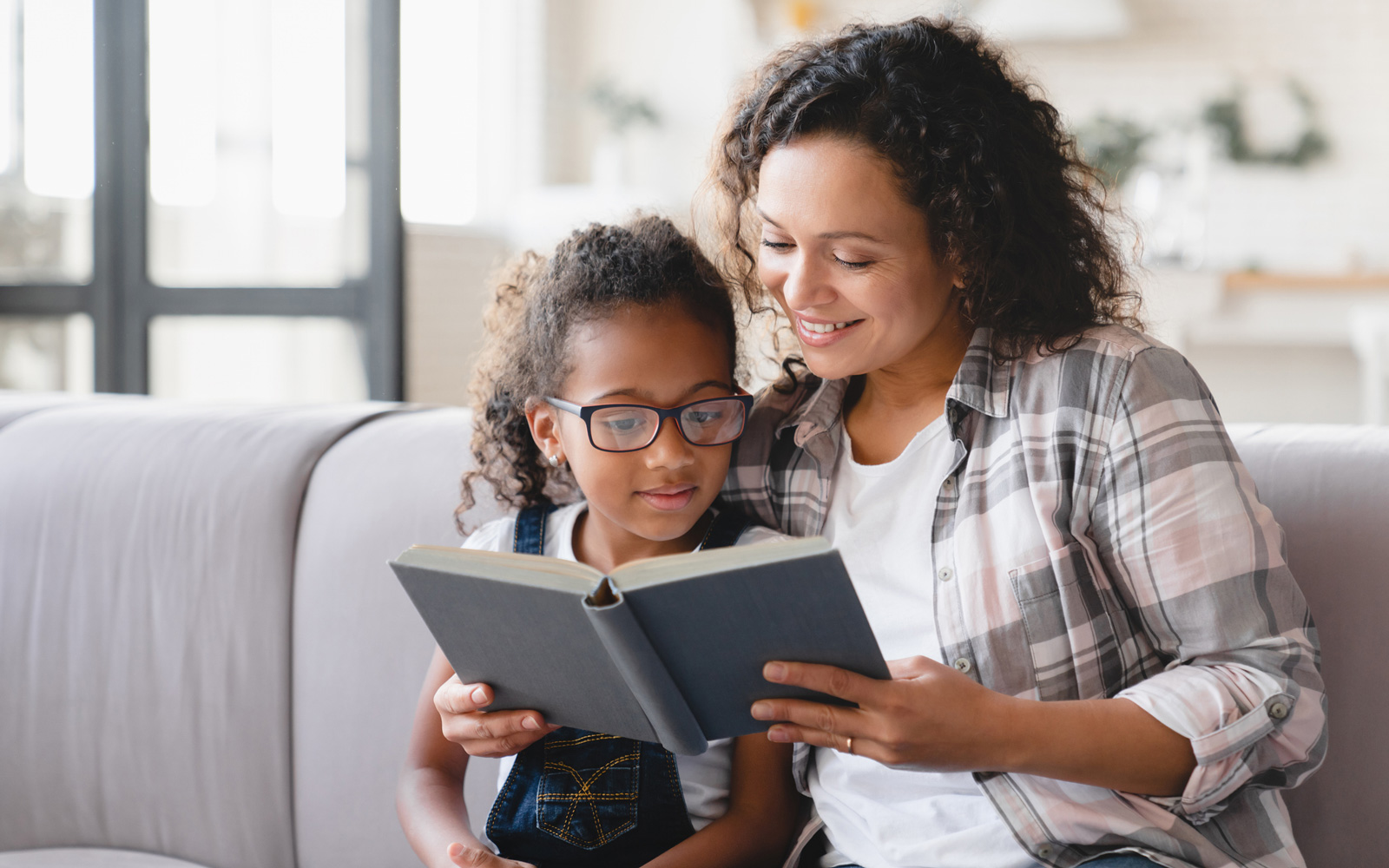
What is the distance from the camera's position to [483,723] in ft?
3.56

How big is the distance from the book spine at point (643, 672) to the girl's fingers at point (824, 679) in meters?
0.08

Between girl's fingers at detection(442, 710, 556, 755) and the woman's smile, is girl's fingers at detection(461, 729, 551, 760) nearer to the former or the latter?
girl's fingers at detection(442, 710, 556, 755)

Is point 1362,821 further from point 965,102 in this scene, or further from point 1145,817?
point 965,102

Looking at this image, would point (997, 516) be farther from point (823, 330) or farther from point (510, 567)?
point (510, 567)

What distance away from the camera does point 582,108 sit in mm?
6344

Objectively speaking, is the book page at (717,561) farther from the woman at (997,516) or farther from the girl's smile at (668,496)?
the girl's smile at (668,496)

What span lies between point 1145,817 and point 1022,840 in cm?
11

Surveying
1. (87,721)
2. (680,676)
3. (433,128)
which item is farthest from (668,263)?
(433,128)

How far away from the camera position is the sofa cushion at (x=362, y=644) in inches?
62.2

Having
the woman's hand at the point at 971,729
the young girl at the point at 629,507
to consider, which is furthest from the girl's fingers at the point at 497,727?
the woman's hand at the point at 971,729

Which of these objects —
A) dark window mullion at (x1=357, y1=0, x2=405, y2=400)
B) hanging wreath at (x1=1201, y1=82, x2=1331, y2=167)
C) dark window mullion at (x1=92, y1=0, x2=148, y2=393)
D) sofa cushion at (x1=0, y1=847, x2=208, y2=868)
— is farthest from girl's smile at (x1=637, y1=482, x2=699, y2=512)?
hanging wreath at (x1=1201, y1=82, x2=1331, y2=167)

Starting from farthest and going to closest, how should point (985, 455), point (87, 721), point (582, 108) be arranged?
point (582, 108), point (87, 721), point (985, 455)

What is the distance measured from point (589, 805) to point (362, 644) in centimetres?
51

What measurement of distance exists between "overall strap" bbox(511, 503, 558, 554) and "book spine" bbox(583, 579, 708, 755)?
17.3 inches
